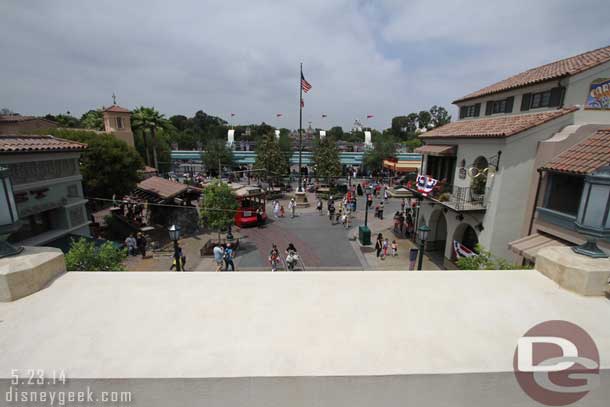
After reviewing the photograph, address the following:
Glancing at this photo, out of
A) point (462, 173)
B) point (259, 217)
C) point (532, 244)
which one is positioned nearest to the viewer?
point (532, 244)

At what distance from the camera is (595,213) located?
3133 mm

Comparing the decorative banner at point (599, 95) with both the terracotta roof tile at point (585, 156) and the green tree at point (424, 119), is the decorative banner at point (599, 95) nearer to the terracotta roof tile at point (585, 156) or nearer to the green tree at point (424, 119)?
the terracotta roof tile at point (585, 156)

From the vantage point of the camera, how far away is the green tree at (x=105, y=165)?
56.9 feet

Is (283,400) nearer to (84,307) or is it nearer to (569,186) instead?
(84,307)

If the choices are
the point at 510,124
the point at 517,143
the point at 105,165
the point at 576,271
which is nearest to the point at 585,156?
the point at 517,143

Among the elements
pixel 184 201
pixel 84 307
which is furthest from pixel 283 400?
pixel 184 201

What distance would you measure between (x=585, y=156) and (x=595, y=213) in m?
7.55

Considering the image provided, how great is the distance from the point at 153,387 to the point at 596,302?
407cm

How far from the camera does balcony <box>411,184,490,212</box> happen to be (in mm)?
11172

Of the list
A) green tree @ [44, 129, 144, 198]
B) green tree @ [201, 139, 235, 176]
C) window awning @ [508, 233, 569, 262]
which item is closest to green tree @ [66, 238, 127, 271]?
window awning @ [508, 233, 569, 262]

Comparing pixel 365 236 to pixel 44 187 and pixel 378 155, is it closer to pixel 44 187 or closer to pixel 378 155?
pixel 44 187

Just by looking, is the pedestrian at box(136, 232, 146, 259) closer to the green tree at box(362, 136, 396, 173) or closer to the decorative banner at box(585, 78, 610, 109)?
the decorative banner at box(585, 78, 610, 109)

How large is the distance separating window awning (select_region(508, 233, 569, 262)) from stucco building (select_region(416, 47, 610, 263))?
1025 mm

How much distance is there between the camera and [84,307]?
2629mm
